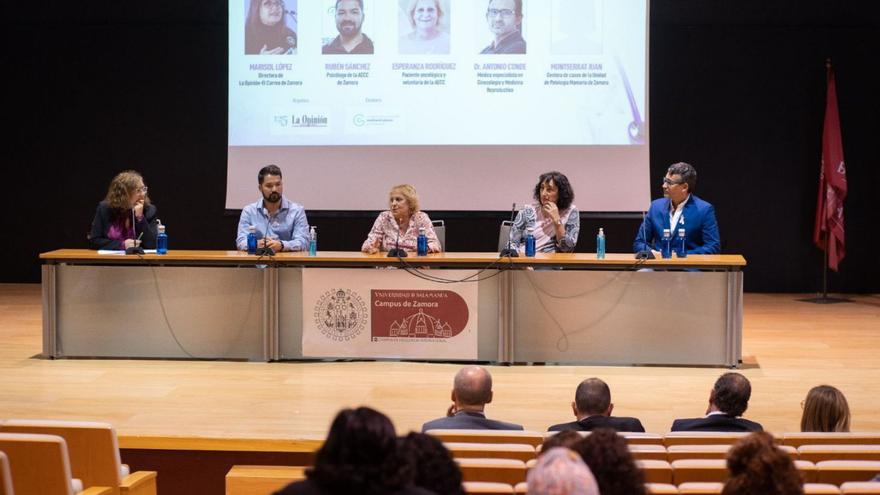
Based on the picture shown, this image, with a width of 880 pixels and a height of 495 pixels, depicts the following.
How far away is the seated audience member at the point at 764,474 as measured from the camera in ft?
8.05

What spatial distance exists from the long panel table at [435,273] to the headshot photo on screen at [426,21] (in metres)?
2.59

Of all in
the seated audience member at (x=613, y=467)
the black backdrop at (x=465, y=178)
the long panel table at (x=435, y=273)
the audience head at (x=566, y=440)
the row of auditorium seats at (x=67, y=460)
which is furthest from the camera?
the black backdrop at (x=465, y=178)

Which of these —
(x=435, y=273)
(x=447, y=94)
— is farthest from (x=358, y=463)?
(x=447, y=94)

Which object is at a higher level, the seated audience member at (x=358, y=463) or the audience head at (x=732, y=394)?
the seated audience member at (x=358, y=463)

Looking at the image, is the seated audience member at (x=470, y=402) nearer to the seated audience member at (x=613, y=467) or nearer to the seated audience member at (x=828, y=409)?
the seated audience member at (x=828, y=409)

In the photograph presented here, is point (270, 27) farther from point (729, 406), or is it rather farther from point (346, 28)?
point (729, 406)

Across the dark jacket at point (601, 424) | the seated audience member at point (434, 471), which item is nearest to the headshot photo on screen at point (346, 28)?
the dark jacket at point (601, 424)

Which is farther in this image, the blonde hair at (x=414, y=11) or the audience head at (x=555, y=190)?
the blonde hair at (x=414, y=11)

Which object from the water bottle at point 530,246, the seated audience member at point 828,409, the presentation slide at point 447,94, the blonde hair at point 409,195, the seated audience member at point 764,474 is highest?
the presentation slide at point 447,94

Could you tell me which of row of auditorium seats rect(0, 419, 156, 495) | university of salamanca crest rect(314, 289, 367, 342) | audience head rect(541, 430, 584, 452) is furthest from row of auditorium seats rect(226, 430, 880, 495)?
university of salamanca crest rect(314, 289, 367, 342)

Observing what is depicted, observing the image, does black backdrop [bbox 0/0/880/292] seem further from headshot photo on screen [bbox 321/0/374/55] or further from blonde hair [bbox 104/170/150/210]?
blonde hair [bbox 104/170/150/210]

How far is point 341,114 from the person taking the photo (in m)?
9.10

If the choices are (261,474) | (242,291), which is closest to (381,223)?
(242,291)

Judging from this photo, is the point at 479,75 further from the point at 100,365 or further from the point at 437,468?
the point at 437,468
